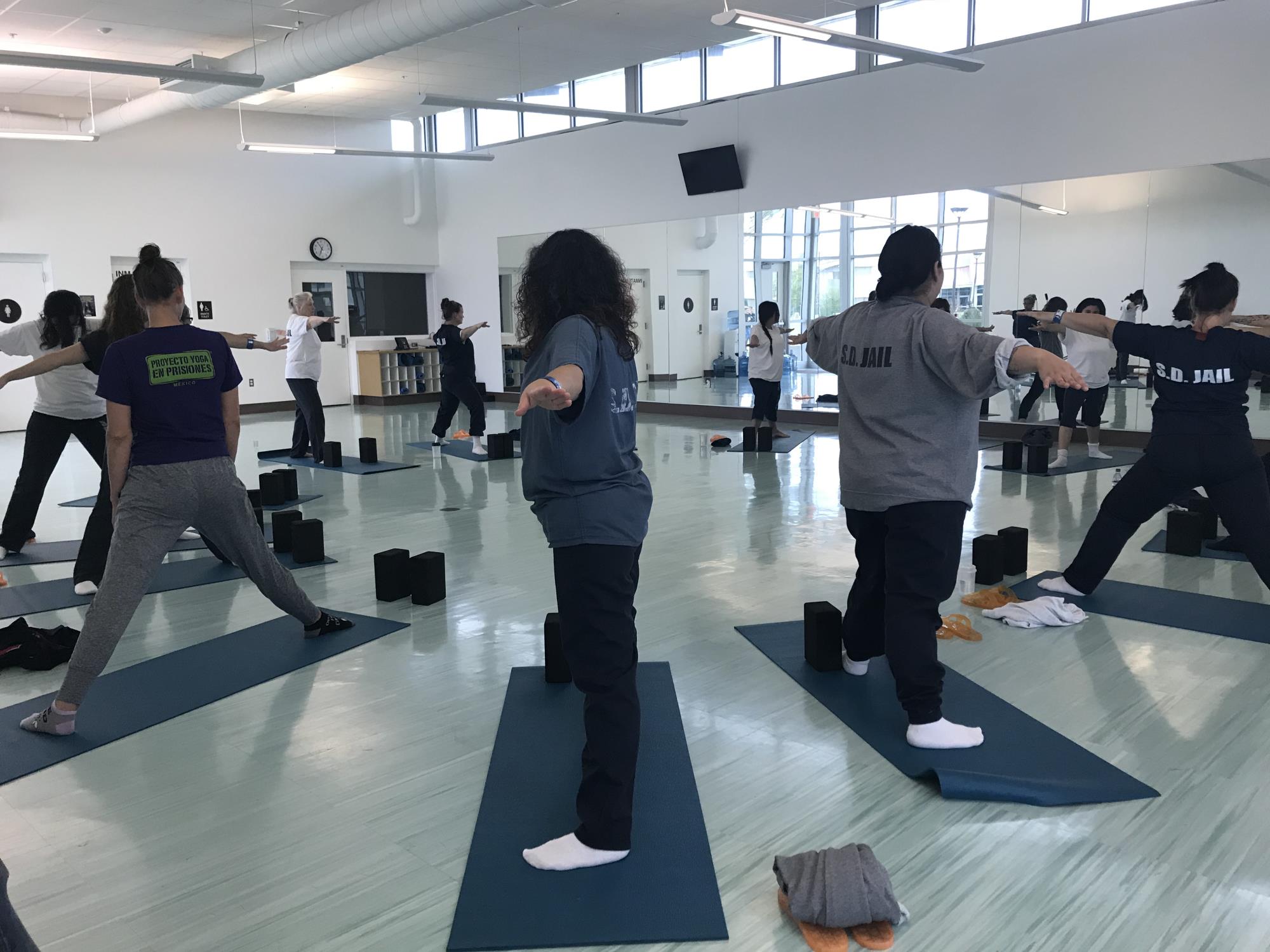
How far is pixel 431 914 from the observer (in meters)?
2.19

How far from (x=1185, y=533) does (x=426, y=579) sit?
A: 3.99 metres

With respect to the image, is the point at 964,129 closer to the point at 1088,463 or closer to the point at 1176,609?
the point at 1088,463

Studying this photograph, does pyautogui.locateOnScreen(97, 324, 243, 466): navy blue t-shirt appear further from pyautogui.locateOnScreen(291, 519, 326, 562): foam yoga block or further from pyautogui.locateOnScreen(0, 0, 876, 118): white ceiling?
pyautogui.locateOnScreen(0, 0, 876, 118): white ceiling

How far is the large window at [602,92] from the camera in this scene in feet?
43.4

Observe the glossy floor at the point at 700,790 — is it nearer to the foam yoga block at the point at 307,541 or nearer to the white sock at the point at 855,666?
the white sock at the point at 855,666

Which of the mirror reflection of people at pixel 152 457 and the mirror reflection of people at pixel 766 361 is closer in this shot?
the mirror reflection of people at pixel 152 457

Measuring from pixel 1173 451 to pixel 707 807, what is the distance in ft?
8.39

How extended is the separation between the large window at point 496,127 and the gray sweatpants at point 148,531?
12693mm

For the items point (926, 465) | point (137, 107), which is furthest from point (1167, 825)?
point (137, 107)

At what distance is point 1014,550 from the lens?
4.95 m

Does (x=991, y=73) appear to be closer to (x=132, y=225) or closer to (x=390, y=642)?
(x=390, y=642)

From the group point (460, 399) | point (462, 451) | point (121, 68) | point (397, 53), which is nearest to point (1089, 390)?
point (460, 399)

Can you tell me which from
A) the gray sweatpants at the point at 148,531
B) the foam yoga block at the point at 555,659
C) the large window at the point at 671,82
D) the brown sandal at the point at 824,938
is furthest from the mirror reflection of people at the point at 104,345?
the large window at the point at 671,82

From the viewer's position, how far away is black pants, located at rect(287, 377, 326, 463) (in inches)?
336
